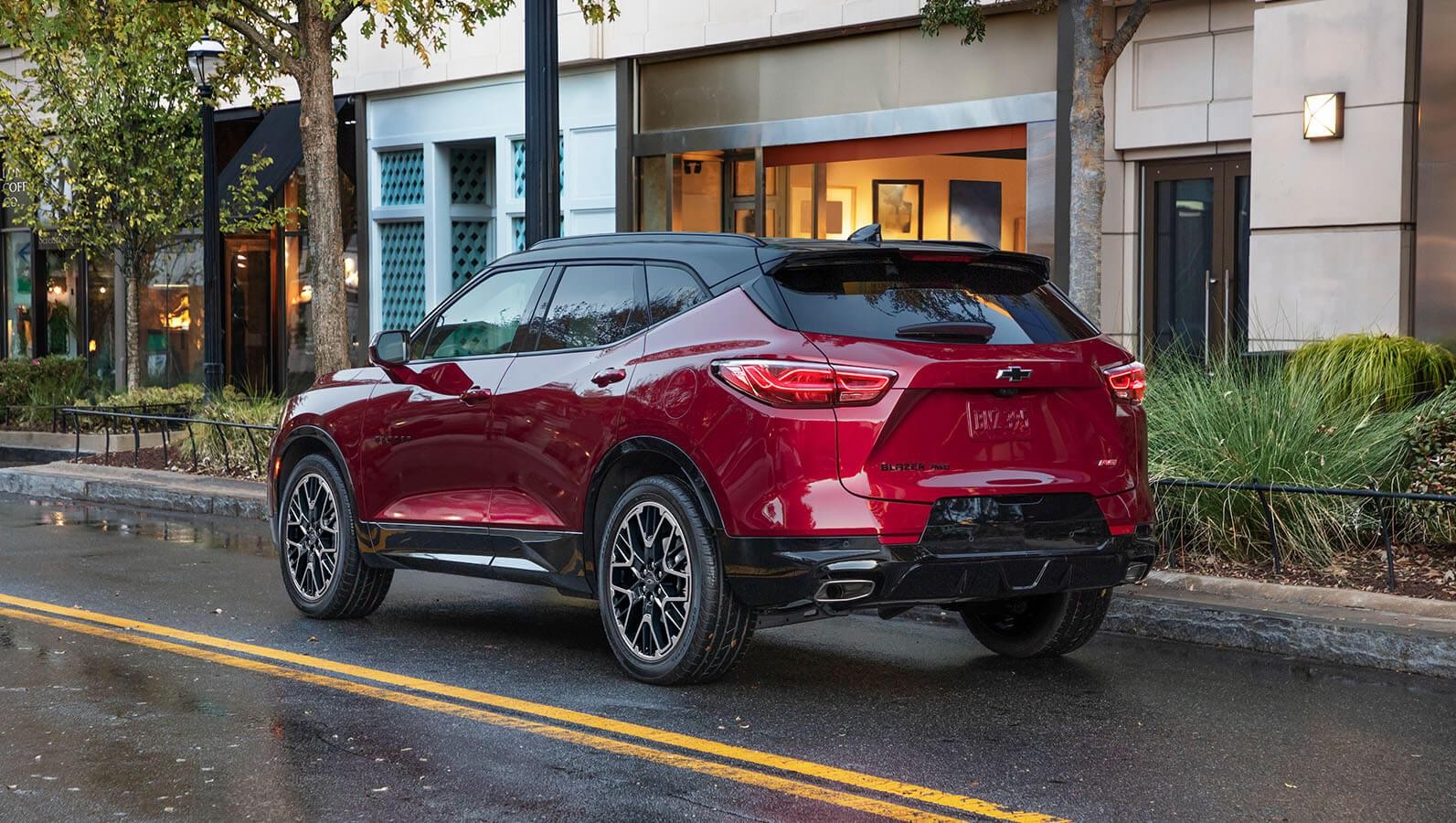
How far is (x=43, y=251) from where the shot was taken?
29625 millimetres

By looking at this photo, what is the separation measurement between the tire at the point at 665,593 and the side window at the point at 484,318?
1.28 metres

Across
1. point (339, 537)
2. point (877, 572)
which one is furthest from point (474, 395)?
point (877, 572)

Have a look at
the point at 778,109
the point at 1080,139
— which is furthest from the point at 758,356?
the point at 778,109

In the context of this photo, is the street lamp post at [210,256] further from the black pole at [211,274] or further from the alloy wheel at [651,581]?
the alloy wheel at [651,581]

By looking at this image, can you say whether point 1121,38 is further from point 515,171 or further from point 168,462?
point 515,171

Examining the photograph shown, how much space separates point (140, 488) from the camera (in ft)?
49.6

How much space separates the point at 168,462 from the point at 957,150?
318 inches

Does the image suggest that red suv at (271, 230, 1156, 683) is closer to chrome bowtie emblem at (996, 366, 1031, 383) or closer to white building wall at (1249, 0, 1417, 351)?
chrome bowtie emblem at (996, 366, 1031, 383)

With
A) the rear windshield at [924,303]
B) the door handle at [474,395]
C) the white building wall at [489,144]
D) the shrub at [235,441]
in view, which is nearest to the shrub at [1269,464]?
the rear windshield at [924,303]

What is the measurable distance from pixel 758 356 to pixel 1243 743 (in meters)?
2.17

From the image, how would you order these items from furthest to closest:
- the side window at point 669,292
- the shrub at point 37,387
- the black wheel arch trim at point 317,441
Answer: the shrub at point 37,387 < the black wheel arch trim at point 317,441 < the side window at point 669,292

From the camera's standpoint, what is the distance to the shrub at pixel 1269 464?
30.0 ft

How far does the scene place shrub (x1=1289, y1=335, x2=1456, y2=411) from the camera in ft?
35.6

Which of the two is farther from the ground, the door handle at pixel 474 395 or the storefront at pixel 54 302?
the storefront at pixel 54 302
